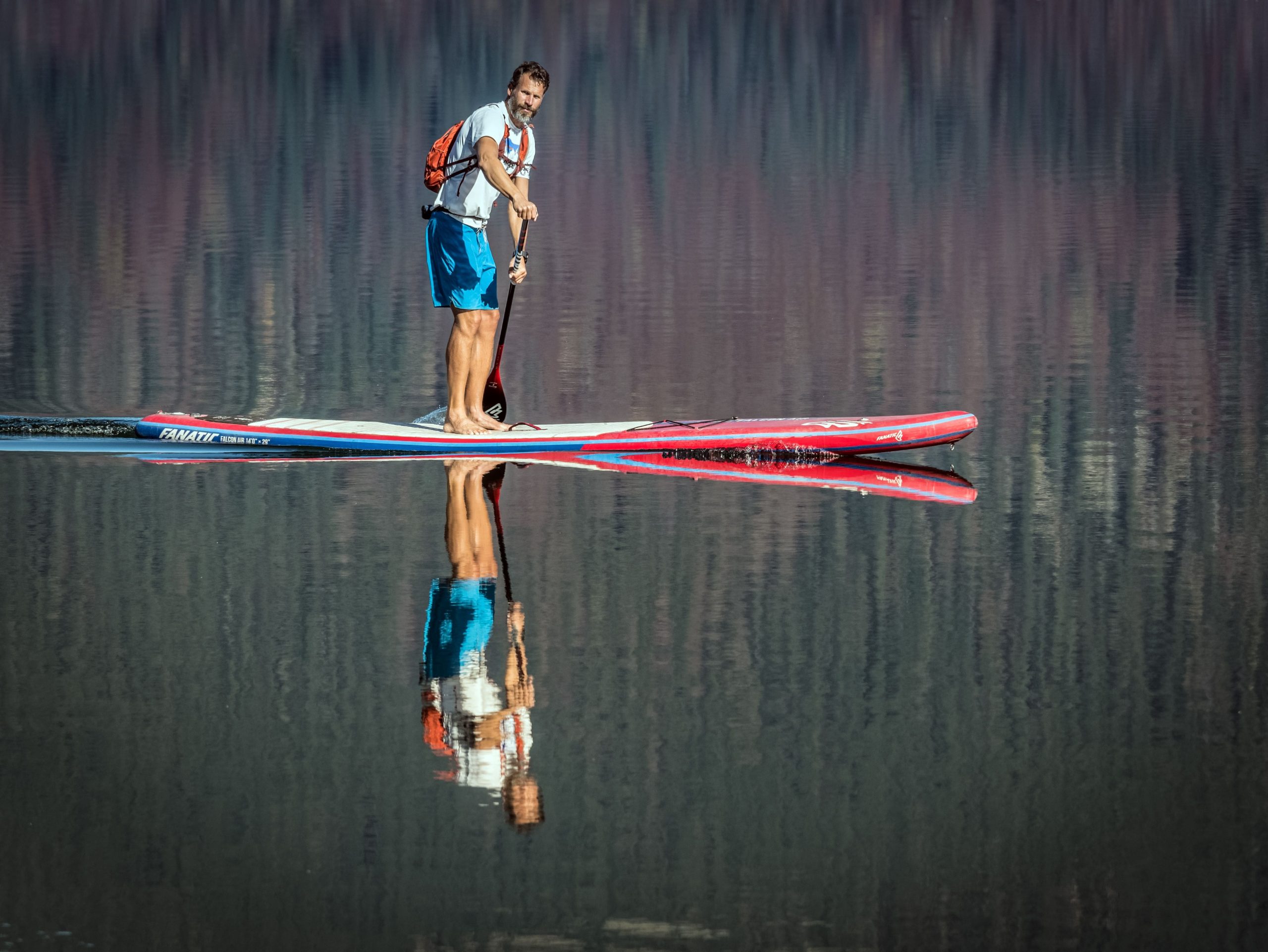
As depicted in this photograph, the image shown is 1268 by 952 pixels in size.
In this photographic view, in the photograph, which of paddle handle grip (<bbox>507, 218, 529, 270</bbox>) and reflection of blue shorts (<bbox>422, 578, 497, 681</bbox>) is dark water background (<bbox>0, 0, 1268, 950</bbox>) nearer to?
reflection of blue shorts (<bbox>422, 578, 497, 681</bbox>)

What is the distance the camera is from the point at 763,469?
11438 mm

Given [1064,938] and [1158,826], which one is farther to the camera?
[1158,826]

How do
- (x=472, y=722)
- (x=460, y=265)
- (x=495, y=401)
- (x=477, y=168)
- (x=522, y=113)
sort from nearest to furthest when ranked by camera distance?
(x=472, y=722) < (x=522, y=113) < (x=477, y=168) < (x=460, y=265) < (x=495, y=401)

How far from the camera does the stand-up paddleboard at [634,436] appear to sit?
38.3 feet

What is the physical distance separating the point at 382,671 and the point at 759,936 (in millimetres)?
2436

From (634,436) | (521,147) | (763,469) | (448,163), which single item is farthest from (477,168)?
(763,469)

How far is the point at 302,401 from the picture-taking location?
567 inches

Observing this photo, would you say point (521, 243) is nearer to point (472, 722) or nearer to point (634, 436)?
point (634, 436)

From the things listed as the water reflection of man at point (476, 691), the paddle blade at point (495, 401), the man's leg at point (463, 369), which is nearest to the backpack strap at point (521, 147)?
the man's leg at point (463, 369)

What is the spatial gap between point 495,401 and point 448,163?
1.44m

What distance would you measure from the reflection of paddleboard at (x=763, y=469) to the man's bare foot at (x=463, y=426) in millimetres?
246

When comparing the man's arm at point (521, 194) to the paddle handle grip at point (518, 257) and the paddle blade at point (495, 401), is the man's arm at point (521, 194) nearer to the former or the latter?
the paddle handle grip at point (518, 257)

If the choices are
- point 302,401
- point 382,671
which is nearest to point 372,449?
point 302,401

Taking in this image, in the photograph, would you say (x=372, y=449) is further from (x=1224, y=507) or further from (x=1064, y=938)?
(x=1064, y=938)
